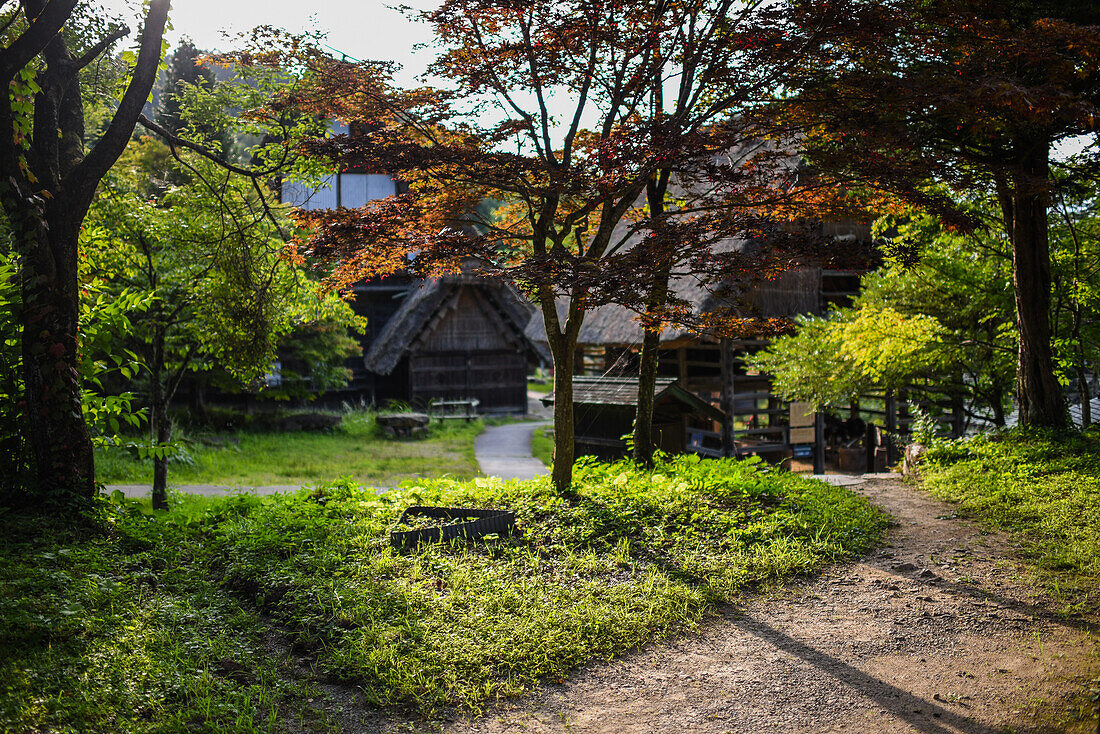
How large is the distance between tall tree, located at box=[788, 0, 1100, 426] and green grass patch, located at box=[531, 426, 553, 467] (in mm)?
10256

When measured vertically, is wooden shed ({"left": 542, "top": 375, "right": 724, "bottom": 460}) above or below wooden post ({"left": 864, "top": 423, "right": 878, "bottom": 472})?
above

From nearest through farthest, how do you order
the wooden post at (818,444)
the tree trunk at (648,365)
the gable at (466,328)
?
the tree trunk at (648,365) < the wooden post at (818,444) < the gable at (466,328)

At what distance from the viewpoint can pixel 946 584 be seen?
19.2ft

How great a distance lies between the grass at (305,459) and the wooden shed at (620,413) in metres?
2.52

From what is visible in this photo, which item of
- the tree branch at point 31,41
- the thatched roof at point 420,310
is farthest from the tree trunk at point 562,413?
the thatched roof at point 420,310

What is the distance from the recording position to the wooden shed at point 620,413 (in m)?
12.5

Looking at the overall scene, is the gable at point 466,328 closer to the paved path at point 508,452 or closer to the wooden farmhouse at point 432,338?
the wooden farmhouse at point 432,338

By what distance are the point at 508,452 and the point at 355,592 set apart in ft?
42.4

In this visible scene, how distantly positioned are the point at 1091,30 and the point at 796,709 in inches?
237

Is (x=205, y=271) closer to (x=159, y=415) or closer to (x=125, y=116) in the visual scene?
(x=159, y=415)

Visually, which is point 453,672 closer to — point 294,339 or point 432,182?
point 432,182

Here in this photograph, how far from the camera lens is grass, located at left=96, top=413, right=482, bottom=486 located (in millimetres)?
13859

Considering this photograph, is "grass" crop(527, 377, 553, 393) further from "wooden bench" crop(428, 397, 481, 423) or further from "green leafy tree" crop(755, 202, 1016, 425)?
"green leafy tree" crop(755, 202, 1016, 425)

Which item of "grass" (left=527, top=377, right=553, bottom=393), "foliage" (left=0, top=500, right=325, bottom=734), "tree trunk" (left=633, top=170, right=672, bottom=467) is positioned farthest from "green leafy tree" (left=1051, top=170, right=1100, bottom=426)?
"grass" (left=527, top=377, right=553, bottom=393)
